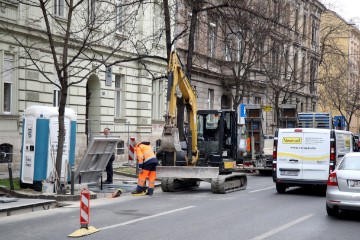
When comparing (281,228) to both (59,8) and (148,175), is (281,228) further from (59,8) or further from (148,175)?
(59,8)

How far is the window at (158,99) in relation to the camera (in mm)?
33094

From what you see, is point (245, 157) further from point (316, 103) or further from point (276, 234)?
point (316, 103)

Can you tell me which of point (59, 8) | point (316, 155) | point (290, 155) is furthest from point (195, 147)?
point (59, 8)

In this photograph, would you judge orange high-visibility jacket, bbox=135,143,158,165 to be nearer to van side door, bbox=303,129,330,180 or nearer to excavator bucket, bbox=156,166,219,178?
excavator bucket, bbox=156,166,219,178

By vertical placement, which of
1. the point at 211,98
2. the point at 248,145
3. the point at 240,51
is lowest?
the point at 248,145

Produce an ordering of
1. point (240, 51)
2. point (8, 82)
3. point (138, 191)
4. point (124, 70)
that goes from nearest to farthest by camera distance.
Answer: point (138, 191)
point (8, 82)
point (124, 70)
point (240, 51)

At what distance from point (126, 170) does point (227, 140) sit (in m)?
5.16

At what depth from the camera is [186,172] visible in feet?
57.9

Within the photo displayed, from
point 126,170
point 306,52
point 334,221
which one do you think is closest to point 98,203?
point 334,221

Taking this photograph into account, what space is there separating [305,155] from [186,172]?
3.73 meters

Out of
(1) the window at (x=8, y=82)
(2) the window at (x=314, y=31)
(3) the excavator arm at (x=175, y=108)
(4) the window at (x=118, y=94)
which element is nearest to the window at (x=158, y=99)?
(4) the window at (x=118, y=94)

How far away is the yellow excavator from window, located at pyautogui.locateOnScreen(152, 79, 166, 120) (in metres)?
11.0

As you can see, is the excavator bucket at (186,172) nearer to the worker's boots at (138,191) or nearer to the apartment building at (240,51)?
the worker's boots at (138,191)

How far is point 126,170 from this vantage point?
24422 millimetres
